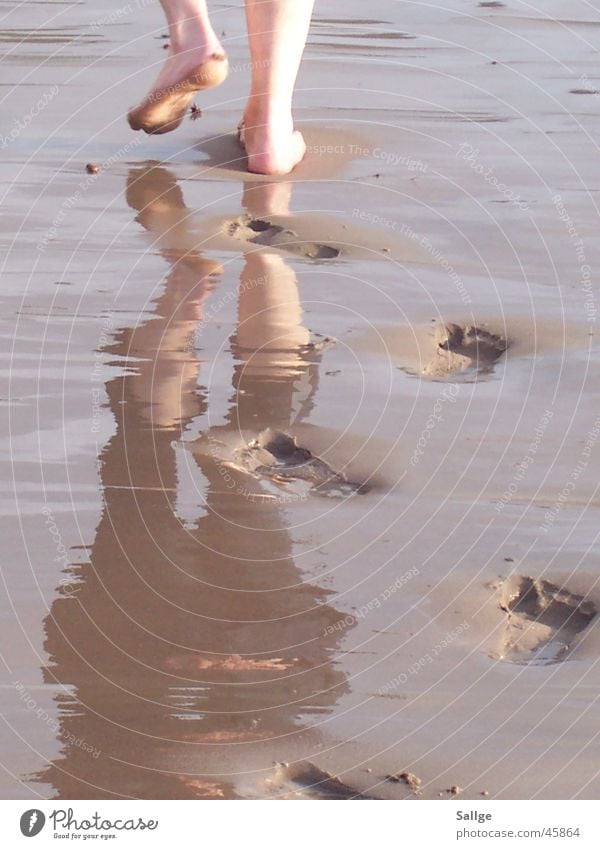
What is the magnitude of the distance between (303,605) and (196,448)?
54 centimetres

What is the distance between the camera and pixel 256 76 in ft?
12.8

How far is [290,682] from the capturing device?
6.59ft

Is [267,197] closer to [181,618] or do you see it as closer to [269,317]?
[269,317]

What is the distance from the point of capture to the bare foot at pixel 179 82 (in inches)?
146

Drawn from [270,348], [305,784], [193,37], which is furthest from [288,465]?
[193,37]

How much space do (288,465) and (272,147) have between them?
1.55 m

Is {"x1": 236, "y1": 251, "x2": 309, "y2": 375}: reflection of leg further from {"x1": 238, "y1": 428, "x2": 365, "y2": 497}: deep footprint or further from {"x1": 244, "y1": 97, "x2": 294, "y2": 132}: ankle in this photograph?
{"x1": 244, "y1": 97, "x2": 294, "y2": 132}: ankle

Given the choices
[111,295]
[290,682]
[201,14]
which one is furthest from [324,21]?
[290,682]

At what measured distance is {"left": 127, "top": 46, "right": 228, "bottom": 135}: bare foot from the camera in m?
3.70

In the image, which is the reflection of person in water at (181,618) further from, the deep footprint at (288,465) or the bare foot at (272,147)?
the bare foot at (272,147)

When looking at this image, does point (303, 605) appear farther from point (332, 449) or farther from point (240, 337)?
point (240, 337)

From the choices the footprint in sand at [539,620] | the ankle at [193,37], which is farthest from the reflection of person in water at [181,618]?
the ankle at [193,37]
